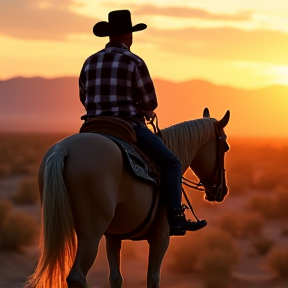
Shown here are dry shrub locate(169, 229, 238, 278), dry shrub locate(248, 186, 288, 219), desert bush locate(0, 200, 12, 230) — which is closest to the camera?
dry shrub locate(169, 229, 238, 278)

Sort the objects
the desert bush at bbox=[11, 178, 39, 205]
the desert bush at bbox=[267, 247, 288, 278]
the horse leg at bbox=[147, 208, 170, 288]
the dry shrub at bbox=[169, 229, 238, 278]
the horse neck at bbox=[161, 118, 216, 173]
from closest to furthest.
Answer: the horse leg at bbox=[147, 208, 170, 288] < the horse neck at bbox=[161, 118, 216, 173] < the desert bush at bbox=[267, 247, 288, 278] < the dry shrub at bbox=[169, 229, 238, 278] < the desert bush at bbox=[11, 178, 39, 205]

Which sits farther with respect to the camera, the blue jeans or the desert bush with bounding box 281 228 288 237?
the desert bush with bounding box 281 228 288 237

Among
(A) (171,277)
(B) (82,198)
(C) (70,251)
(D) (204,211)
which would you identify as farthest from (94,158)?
(D) (204,211)

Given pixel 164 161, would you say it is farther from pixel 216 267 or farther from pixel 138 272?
pixel 138 272

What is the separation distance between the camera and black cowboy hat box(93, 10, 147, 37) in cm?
775

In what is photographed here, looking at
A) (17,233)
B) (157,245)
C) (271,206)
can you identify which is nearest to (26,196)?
(271,206)

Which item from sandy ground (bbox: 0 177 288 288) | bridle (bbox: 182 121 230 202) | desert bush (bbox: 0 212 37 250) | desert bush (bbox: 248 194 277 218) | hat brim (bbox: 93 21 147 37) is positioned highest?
hat brim (bbox: 93 21 147 37)

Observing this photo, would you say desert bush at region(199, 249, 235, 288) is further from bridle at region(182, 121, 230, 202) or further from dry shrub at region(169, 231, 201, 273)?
bridle at region(182, 121, 230, 202)

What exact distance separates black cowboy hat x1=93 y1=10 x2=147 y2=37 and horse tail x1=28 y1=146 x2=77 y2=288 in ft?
5.64

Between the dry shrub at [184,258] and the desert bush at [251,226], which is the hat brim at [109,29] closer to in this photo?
the dry shrub at [184,258]

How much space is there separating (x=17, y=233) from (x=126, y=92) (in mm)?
10741

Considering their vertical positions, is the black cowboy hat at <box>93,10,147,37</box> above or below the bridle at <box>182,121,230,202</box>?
above

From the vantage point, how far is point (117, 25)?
777cm

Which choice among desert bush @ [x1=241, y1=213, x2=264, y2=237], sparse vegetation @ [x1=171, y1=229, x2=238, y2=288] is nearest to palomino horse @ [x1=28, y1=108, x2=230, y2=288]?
sparse vegetation @ [x1=171, y1=229, x2=238, y2=288]
